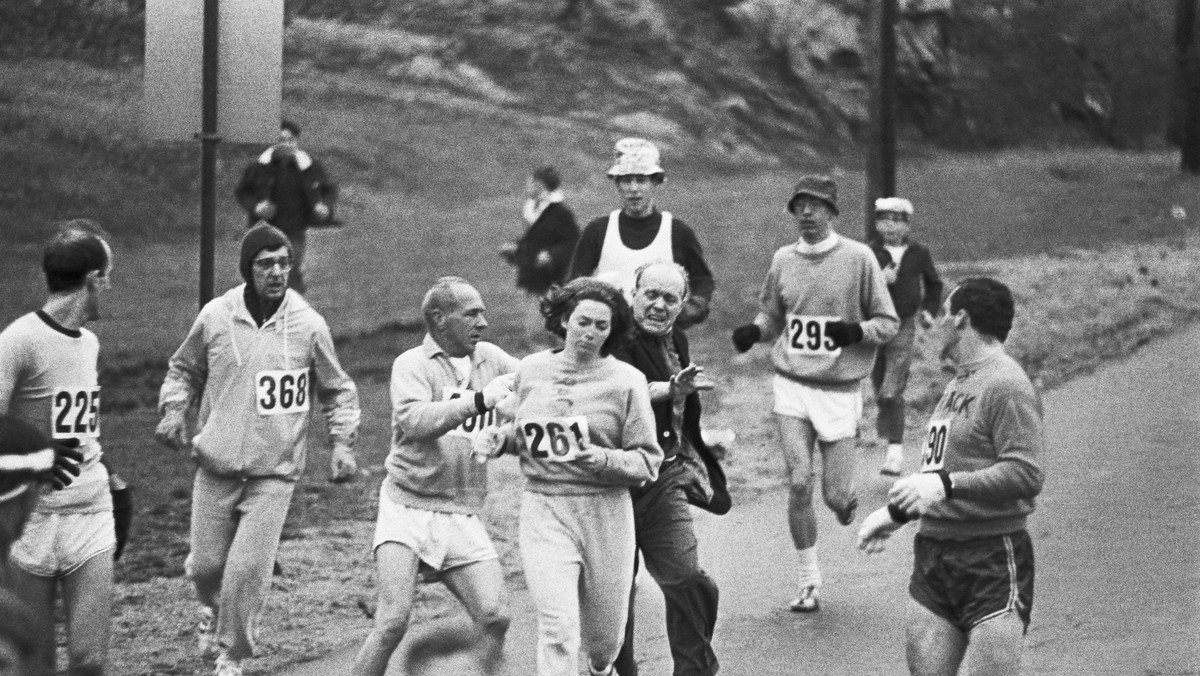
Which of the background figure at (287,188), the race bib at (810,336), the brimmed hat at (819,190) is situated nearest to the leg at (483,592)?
the race bib at (810,336)

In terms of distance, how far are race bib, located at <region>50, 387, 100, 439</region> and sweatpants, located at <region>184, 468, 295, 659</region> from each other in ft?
3.07

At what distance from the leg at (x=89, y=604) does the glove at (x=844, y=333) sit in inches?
163

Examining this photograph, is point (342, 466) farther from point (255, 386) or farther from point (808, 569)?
point (808, 569)

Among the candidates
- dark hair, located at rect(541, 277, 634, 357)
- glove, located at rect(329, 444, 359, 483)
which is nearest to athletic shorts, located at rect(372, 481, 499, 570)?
glove, located at rect(329, 444, 359, 483)

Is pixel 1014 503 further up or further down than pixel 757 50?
further down

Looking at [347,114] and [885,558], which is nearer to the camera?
[885,558]

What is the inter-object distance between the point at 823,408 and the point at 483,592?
2.85m

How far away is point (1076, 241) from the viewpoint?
24703mm

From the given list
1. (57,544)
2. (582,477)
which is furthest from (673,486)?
(57,544)

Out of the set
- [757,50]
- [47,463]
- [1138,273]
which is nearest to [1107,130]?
[757,50]

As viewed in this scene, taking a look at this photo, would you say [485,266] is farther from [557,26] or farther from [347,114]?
[557,26]

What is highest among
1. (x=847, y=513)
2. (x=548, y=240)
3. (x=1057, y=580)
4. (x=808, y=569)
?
(x=548, y=240)

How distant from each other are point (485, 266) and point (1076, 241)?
7.85 metres

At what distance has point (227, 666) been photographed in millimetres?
8281
